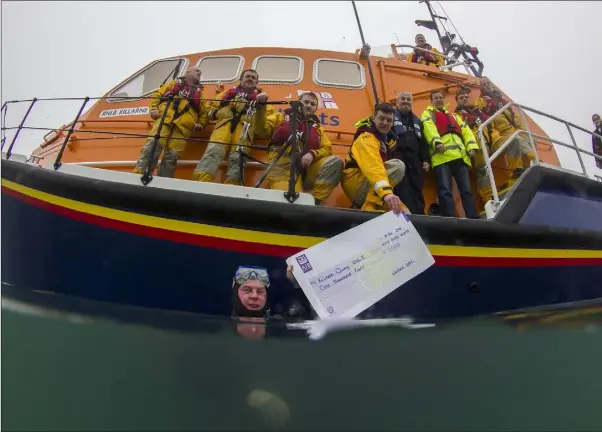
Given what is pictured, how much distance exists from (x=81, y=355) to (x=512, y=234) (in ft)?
9.02

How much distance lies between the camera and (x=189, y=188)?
10.3 ft

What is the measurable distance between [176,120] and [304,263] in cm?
169

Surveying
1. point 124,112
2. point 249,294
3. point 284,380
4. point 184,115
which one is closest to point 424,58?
point 184,115

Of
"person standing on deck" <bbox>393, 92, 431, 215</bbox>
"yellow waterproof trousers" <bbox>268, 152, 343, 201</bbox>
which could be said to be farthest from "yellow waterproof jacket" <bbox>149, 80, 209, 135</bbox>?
"person standing on deck" <bbox>393, 92, 431, 215</bbox>

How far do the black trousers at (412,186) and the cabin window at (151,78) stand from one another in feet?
8.12

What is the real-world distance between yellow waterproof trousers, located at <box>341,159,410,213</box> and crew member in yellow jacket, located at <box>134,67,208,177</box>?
1.26 metres

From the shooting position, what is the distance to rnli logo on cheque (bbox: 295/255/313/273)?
2.94 m

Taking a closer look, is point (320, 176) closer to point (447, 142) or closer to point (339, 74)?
point (447, 142)

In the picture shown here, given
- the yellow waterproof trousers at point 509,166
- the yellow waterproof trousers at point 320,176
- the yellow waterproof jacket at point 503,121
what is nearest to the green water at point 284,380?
the yellow waterproof trousers at point 320,176

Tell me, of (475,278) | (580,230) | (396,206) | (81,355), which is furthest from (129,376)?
(580,230)

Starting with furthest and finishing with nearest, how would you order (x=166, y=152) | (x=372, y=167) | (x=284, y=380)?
(x=166, y=152) → (x=372, y=167) → (x=284, y=380)

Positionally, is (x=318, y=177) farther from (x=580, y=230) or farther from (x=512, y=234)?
(x=580, y=230)

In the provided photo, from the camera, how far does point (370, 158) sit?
11.1 feet

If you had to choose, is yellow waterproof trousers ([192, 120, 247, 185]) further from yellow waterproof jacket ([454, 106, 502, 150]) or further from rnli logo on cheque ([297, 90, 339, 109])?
yellow waterproof jacket ([454, 106, 502, 150])
